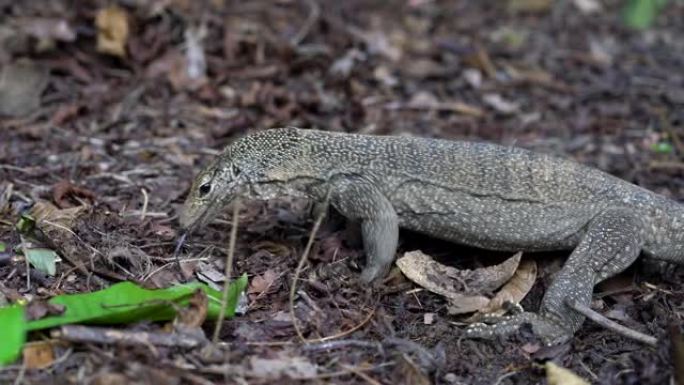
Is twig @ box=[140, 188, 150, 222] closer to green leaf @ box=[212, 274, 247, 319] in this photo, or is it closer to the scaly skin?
the scaly skin

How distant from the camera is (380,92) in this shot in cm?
1070

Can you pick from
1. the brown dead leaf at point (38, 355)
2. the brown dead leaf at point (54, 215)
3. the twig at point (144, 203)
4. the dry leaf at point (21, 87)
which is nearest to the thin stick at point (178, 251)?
the twig at point (144, 203)

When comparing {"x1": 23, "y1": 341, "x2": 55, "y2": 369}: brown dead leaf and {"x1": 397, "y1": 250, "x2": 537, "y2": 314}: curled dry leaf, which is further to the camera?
{"x1": 397, "y1": 250, "x2": 537, "y2": 314}: curled dry leaf

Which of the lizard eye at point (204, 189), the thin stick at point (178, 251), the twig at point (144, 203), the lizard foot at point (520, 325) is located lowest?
the lizard foot at point (520, 325)

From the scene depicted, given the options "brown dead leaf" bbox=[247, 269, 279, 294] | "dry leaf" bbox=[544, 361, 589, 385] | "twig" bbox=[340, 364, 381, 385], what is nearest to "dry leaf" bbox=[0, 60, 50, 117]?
"brown dead leaf" bbox=[247, 269, 279, 294]

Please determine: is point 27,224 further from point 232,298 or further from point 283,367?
point 283,367

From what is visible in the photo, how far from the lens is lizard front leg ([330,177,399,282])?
22.1ft

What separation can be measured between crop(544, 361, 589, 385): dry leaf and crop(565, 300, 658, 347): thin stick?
0.50m

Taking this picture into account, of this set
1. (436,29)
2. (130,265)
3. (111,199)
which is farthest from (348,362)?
(436,29)

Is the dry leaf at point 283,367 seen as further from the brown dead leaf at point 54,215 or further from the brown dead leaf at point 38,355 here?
the brown dead leaf at point 54,215

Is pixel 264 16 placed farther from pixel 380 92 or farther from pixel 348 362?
pixel 348 362

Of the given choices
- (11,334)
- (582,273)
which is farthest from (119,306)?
(582,273)

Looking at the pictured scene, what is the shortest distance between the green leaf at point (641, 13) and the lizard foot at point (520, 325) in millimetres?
8297

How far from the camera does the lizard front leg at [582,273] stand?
622cm
